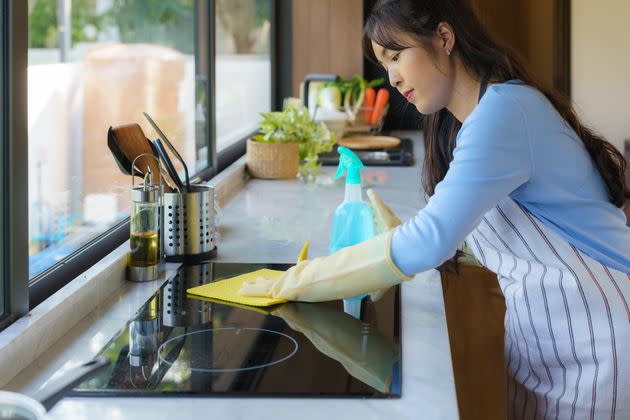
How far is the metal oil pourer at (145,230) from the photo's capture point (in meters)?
1.56

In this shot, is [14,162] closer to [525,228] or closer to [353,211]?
[353,211]

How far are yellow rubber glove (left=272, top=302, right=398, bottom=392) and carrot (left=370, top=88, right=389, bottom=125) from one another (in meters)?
2.62

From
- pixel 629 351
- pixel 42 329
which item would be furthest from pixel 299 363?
pixel 629 351

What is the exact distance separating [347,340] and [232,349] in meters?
0.17

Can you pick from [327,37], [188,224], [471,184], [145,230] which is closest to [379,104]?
[327,37]

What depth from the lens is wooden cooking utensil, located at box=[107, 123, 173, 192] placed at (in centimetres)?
166

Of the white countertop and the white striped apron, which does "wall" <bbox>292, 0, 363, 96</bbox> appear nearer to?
the white countertop

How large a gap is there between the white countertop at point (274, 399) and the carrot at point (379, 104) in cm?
165

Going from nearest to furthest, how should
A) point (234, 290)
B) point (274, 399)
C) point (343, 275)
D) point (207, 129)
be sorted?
point (274, 399) < point (343, 275) < point (234, 290) < point (207, 129)

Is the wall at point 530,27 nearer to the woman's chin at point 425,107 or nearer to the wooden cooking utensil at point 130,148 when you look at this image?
the wooden cooking utensil at point 130,148

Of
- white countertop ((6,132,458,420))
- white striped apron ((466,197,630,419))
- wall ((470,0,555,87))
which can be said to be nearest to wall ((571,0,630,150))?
wall ((470,0,555,87))

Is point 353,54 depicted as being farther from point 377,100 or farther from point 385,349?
point 385,349

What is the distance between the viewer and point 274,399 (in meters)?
1.06

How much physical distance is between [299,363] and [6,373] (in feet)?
1.22
